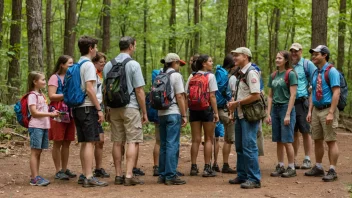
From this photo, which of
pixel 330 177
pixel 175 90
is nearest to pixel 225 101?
pixel 175 90

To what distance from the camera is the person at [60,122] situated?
6852 millimetres

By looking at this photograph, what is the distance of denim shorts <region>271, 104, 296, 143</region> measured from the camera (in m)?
7.27

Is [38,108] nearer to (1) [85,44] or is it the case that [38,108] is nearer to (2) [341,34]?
(1) [85,44]

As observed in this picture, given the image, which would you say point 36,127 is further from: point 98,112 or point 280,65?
point 280,65

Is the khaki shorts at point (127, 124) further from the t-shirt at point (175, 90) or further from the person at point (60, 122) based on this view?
the person at point (60, 122)

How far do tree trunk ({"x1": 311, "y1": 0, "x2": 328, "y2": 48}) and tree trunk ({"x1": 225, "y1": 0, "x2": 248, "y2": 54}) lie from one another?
11.0 feet

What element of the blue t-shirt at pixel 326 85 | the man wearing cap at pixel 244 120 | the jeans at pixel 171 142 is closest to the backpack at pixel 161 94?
the jeans at pixel 171 142

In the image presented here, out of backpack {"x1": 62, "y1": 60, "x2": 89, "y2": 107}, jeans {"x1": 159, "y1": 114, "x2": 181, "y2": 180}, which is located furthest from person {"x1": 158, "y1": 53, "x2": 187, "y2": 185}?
backpack {"x1": 62, "y1": 60, "x2": 89, "y2": 107}

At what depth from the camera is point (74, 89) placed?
20.6ft

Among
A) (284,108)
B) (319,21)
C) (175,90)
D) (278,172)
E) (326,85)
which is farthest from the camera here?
(319,21)

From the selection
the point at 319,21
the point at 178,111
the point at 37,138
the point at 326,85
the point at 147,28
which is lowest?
the point at 37,138

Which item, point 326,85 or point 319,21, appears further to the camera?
point 319,21

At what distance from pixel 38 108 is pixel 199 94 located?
2.53 metres

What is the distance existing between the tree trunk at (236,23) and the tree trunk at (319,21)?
11.0 feet
